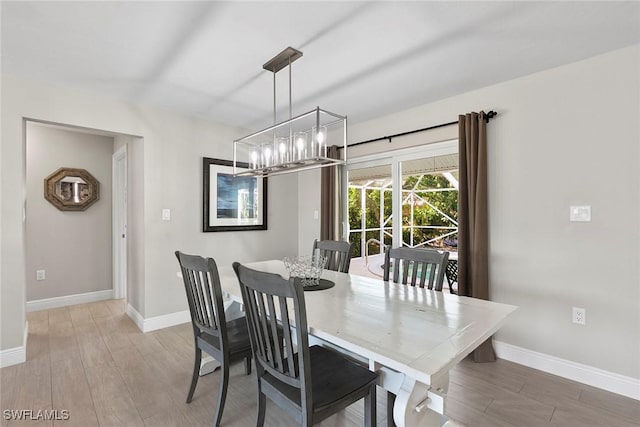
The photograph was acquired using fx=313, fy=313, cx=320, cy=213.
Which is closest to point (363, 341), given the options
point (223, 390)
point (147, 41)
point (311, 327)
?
point (311, 327)

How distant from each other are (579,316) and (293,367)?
2.30m

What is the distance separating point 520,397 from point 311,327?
174cm

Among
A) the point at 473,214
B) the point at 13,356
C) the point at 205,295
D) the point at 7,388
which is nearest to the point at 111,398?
the point at 7,388

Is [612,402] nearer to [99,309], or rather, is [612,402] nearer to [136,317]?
[136,317]

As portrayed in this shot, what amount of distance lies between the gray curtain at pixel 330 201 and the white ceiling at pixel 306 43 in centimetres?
116

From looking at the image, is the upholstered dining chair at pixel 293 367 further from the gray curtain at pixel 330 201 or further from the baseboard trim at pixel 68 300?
the baseboard trim at pixel 68 300

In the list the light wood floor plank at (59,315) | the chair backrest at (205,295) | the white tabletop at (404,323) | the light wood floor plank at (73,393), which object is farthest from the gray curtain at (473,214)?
the light wood floor plank at (59,315)

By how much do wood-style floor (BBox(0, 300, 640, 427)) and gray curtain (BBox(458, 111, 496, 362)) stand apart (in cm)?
45

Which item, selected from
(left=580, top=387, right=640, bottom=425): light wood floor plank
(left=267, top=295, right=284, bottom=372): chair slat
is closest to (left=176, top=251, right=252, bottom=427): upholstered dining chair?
(left=267, top=295, right=284, bottom=372): chair slat

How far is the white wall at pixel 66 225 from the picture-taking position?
388cm

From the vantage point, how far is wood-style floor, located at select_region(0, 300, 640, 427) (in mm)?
1886

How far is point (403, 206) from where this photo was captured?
139 inches

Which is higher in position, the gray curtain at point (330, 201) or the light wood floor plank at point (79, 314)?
the gray curtain at point (330, 201)

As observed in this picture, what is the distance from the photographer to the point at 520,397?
6.93 ft
